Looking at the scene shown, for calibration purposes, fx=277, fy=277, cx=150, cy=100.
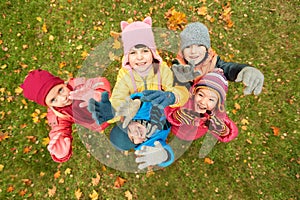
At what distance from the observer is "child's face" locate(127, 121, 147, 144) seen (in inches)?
157

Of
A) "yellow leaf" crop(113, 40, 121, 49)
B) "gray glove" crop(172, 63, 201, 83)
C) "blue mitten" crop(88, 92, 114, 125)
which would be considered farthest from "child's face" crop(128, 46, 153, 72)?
"yellow leaf" crop(113, 40, 121, 49)

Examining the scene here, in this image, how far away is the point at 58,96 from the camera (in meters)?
3.46

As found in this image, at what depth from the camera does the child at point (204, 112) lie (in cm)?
339

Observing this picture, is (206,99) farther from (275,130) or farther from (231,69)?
(275,130)

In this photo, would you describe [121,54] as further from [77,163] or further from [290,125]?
[290,125]

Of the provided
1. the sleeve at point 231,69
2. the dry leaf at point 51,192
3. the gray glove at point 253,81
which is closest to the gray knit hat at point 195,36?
the sleeve at point 231,69

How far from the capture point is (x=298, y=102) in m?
5.51

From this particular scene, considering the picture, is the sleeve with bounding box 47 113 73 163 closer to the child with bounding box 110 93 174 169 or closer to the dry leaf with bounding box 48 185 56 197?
the child with bounding box 110 93 174 169

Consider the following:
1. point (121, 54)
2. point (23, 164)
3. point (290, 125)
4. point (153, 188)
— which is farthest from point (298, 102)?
point (23, 164)

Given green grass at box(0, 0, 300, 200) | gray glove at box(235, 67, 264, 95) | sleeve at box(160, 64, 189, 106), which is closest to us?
gray glove at box(235, 67, 264, 95)

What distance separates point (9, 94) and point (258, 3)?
5.66 metres

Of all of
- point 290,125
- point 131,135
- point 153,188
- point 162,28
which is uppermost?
point 162,28

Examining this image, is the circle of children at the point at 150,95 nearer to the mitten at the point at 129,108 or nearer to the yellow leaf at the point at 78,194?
the mitten at the point at 129,108

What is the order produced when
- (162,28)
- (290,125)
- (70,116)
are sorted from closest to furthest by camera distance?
(70,116) < (290,125) < (162,28)
